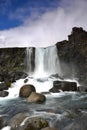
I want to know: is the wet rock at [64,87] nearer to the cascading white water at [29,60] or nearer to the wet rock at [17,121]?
the wet rock at [17,121]

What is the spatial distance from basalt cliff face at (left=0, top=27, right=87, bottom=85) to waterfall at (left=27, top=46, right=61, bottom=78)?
106 cm

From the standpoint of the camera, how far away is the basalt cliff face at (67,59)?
164 ft

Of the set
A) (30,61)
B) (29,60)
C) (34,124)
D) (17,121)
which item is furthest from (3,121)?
(29,60)

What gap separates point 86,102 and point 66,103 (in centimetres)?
257

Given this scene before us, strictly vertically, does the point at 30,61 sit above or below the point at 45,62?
above

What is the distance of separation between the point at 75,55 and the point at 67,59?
9.14 feet

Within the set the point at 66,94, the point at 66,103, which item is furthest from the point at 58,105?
the point at 66,94

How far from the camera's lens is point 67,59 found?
5403 centimetres

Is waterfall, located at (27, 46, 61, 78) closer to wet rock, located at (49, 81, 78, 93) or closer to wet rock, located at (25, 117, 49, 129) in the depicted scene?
wet rock, located at (49, 81, 78, 93)

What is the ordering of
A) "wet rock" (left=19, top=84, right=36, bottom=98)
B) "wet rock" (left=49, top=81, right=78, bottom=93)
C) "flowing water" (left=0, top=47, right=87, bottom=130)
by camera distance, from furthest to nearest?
"wet rock" (left=49, top=81, right=78, bottom=93), "wet rock" (left=19, top=84, right=36, bottom=98), "flowing water" (left=0, top=47, right=87, bottom=130)

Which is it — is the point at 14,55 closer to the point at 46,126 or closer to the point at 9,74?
the point at 9,74

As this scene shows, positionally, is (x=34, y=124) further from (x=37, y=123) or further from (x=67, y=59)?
(x=67, y=59)

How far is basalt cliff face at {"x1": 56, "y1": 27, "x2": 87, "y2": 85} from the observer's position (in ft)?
164

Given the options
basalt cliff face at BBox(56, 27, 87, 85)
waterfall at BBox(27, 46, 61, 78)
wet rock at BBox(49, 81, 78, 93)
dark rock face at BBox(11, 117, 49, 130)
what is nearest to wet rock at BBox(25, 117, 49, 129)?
dark rock face at BBox(11, 117, 49, 130)
